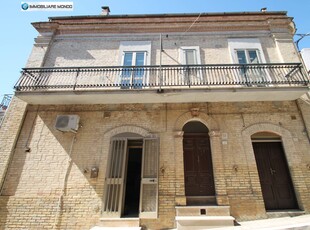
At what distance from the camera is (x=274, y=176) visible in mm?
6141

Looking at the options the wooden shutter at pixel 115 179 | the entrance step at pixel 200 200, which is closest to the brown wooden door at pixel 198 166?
the entrance step at pixel 200 200

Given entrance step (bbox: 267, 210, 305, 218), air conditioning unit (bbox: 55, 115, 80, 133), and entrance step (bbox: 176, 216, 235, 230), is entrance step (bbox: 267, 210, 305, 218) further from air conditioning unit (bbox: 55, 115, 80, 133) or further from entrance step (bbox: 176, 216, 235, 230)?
air conditioning unit (bbox: 55, 115, 80, 133)

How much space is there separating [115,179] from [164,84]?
3.99 metres

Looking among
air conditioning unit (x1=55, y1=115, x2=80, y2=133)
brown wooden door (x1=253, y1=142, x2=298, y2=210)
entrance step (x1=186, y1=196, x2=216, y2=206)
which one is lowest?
entrance step (x1=186, y1=196, x2=216, y2=206)

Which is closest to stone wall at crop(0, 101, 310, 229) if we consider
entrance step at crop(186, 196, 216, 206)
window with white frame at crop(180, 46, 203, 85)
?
entrance step at crop(186, 196, 216, 206)

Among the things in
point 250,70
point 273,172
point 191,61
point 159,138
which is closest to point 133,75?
point 191,61

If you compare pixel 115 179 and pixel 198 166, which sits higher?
pixel 198 166

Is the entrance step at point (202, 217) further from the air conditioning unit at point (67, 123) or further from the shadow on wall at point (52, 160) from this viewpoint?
the air conditioning unit at point (67, 123)

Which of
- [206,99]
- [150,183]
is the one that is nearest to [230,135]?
[206,99]

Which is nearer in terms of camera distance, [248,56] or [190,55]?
[248,56]

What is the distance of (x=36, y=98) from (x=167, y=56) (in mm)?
5671

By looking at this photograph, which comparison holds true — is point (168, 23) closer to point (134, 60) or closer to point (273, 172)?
point (134, 60)

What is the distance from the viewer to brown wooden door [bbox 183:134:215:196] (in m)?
6.29

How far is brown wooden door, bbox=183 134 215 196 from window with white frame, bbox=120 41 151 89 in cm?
320
